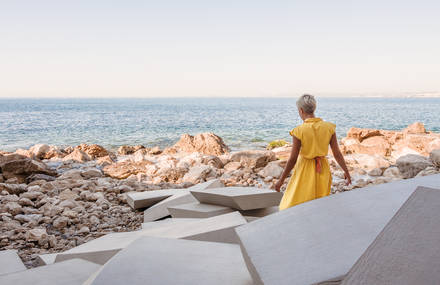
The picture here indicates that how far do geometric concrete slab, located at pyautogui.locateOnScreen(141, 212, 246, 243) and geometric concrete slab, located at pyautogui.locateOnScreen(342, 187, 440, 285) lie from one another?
6.57 ft

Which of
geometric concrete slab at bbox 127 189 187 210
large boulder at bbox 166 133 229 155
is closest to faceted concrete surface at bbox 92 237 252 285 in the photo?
geometric concrete slab at bbox 127 189 187 210

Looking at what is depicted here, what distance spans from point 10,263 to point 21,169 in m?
5.90

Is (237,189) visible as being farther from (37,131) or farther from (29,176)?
(37,131)

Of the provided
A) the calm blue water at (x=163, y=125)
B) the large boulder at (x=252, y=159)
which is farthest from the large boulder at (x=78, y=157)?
the calm blue water at (x=163, y=125)

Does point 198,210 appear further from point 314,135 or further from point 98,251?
point 314,135

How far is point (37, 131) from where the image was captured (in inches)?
1054

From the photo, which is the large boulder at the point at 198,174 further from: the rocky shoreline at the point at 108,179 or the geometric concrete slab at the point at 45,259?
the geometric concrete slab at the point at 45,259

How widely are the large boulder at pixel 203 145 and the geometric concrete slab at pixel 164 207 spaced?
7.11 m

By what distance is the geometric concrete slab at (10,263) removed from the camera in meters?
3.04

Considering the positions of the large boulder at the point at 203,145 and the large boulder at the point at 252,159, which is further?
the large boulder at the point at 203,145

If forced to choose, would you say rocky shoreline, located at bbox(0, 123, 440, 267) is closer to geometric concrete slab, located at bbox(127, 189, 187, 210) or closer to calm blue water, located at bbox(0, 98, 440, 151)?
geometric concrete slab, located at bbox(127, 189, 187, 210)

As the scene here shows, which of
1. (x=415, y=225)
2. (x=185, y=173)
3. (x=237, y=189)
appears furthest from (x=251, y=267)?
(x=185, y=173)

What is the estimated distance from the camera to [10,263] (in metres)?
3.21

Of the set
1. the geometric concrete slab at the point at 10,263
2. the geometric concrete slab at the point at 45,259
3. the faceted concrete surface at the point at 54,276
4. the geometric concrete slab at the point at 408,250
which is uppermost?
the geometric concrete slab at the point at 408,250
